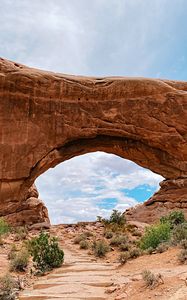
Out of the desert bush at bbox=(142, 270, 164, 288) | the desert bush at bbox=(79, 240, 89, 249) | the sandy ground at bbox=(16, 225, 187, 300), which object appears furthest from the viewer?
the desert bush at bbox=(79, 240, 89, 249)

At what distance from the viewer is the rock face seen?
2278 cm

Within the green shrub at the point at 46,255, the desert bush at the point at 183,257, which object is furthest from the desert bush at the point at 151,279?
the green shrub at the point at 46,255

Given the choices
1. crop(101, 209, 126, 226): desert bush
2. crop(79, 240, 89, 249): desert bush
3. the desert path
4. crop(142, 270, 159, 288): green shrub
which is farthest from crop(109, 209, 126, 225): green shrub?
crop(142, 270, 159, 288): green shrub

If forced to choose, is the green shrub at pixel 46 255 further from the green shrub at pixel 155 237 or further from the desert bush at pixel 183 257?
the desert bush at pixel 183 257

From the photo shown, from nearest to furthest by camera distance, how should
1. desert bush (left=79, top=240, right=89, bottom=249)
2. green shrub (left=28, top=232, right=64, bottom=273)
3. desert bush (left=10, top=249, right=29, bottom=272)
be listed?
1. desert bush (left=10, top=249, right=29, bottom=272)
2. green shrub (left=28, top=232, right=64, bottom=273)
3. desert bush (left=79, top=240, right=89, bottom=249)

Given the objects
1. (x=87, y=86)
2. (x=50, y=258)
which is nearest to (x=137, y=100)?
(x=87, y=86)

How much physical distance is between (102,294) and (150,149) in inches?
728

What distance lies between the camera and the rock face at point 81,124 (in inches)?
897

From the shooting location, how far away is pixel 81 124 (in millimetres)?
23625

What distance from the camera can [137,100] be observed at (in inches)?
943

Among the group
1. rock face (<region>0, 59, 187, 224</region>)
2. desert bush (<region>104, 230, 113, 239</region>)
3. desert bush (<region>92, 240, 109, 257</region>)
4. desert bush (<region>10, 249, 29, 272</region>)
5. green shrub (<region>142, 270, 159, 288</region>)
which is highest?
rock face (<region>0, 59, 187, 224</region>)

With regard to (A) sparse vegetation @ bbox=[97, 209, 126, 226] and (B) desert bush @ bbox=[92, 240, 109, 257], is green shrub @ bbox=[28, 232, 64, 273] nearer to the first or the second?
(B) desert bush @ bbox=[92, 240, 109, 257]

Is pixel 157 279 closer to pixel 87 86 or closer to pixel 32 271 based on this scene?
pixel 32 271

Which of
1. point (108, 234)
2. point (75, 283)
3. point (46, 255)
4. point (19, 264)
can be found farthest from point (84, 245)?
point (75, 283)
